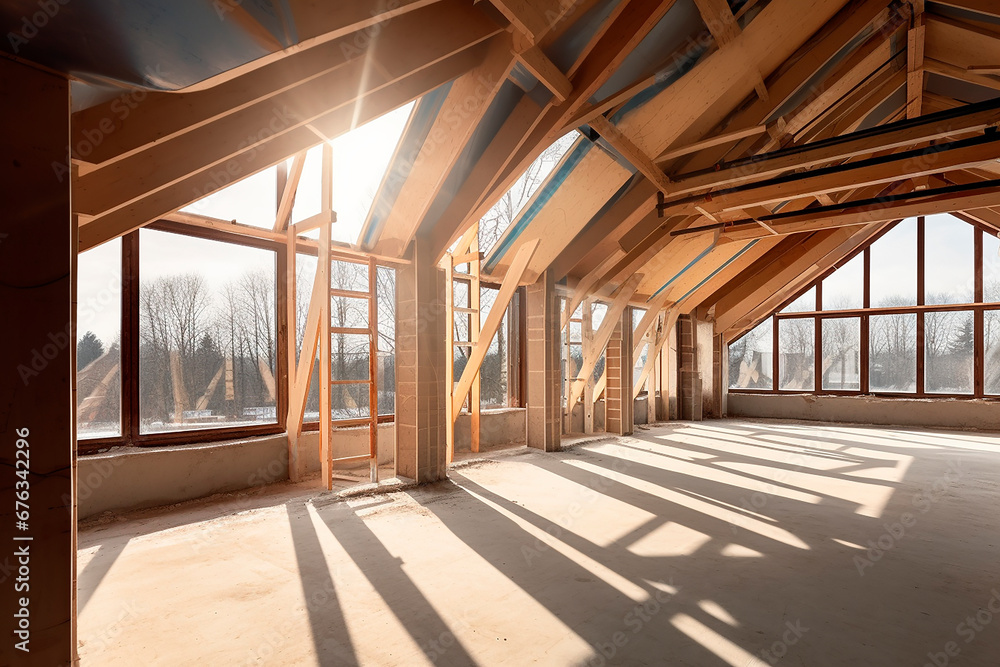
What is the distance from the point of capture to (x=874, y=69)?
238 inches

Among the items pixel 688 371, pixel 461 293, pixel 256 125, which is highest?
pixel 256 125

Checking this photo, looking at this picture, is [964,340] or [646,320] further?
[964,340]

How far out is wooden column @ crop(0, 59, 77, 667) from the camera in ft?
4.98

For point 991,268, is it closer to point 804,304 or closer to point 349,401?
point 804,304

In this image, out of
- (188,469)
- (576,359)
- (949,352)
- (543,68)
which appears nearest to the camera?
(543,68)

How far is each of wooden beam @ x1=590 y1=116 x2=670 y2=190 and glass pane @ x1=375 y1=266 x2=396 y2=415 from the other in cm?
307

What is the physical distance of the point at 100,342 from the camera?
167 inches

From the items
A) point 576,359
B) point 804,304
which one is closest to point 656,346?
point 576,359

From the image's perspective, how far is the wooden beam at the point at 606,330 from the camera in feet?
27.3

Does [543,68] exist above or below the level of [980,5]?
below

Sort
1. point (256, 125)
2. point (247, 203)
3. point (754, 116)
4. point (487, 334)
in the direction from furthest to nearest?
1. point (487, 334)
2. point (754, 116)
3. point (247, 203)
4. point (256, 125)

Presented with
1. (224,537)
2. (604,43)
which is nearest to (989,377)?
(604,43)

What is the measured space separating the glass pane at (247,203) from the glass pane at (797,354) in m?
11.3

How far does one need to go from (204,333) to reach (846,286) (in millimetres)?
12290
